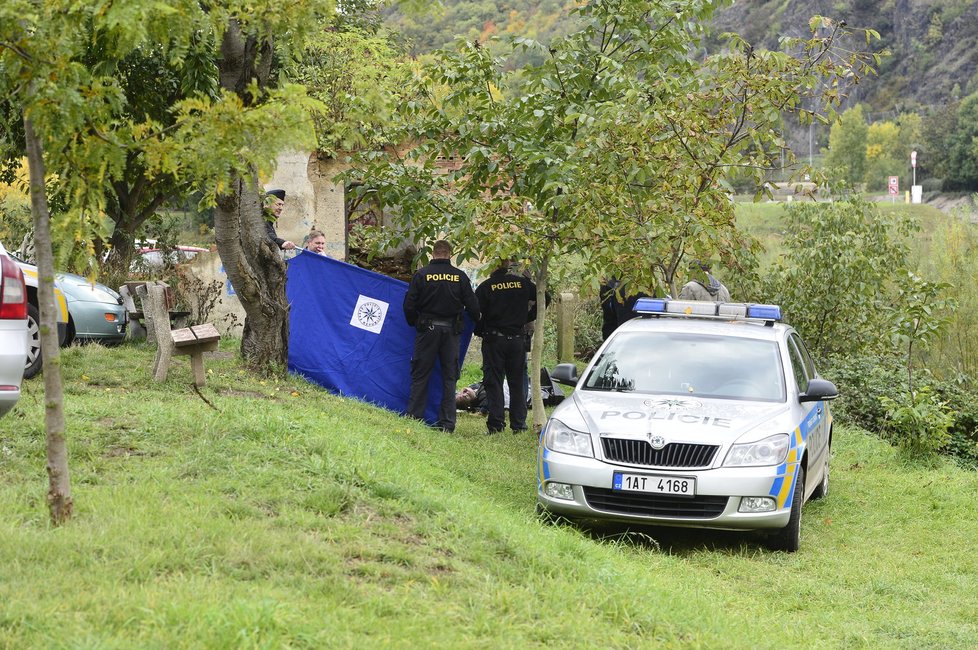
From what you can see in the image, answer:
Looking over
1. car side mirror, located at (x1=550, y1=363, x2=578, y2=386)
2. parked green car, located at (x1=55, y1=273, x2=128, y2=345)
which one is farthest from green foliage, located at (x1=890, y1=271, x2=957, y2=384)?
parked green car, located at (x1=55, y1=273, x2=128, y2=345)

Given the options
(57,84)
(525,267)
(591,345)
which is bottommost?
(591,345)

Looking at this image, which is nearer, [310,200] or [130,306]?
[130,306]

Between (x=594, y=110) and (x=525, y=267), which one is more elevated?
(x=594, y=110)

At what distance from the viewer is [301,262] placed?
12.8 m

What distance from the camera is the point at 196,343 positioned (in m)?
10.5

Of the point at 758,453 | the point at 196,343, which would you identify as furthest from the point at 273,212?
the point at 758,453

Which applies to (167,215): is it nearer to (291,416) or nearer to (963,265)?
(291,416)

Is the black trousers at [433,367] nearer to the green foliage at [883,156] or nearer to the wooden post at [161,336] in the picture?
the wooden post at [161,336]

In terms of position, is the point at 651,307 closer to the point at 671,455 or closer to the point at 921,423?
the point at 671,455

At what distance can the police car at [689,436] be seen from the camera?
771 cm

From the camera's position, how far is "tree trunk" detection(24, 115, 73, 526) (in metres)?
5.30

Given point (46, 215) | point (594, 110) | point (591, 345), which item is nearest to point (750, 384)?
point (594, 110)

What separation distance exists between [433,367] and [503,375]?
37.1 inches

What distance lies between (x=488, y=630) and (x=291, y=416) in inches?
178
